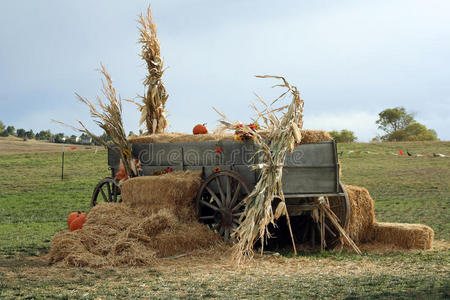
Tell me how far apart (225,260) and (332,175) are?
2141 mm

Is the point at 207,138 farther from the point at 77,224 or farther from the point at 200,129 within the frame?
the point at 77,224

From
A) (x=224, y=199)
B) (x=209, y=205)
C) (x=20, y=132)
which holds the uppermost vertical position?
(x=20, y=132)

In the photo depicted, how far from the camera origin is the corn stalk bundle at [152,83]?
1040cm

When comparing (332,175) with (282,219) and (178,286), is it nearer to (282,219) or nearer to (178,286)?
(282,219)

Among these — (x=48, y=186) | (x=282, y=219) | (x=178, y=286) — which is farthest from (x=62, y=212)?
(x=178, y=286)

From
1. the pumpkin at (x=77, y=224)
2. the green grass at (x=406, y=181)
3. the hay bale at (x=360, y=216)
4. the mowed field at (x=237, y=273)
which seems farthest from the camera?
the green grass at (x=406, y=181)

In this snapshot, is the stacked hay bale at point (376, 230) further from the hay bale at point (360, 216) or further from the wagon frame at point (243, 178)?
the wagon frame at point (243, 178)

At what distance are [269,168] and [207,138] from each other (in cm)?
158

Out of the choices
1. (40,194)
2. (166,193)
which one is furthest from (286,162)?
(40,194)

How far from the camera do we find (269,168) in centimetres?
713

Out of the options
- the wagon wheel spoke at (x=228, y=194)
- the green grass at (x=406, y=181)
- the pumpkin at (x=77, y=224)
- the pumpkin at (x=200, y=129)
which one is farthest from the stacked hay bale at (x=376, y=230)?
the pumpkin at (x=77, y=224)

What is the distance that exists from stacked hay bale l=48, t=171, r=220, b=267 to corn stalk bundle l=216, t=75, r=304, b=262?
884mm

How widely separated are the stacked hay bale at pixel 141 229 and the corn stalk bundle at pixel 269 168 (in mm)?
884

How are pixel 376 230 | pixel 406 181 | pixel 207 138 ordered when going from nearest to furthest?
pixel 207 138, pixel 376 230, pixel 406 181
